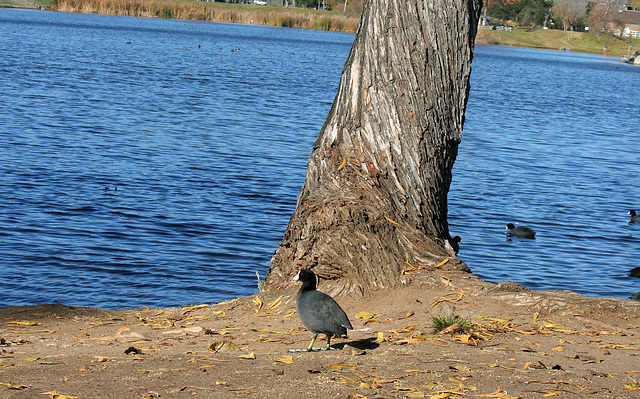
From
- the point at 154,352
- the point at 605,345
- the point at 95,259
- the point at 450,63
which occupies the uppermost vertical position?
the point at 450,63

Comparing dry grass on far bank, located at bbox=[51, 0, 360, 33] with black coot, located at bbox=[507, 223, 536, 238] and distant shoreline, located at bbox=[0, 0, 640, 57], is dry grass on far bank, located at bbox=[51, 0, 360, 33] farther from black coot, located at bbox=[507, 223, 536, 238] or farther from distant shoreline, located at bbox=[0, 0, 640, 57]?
black coot, located at bbox=[507, 223, 536, 238]

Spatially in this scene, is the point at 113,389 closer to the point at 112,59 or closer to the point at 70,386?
the point at 70,386

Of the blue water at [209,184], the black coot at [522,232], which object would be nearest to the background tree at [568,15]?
the blue water at [209,184]

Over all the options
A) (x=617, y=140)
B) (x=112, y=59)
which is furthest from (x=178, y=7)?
(x=617, y=140)

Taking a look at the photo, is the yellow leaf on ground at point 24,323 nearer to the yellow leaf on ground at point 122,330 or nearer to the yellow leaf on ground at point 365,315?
the yellow leaf on ground at point 122,330

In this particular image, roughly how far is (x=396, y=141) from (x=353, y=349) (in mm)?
2385

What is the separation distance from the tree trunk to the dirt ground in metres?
Result: 0.42

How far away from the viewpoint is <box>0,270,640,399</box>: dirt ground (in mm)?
4184

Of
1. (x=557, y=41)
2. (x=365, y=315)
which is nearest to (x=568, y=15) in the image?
(x=557, y=41)

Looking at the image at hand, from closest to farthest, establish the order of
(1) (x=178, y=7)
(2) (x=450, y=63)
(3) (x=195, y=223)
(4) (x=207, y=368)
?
(4) (x=207, y=368) < (2) (x=450, y=63) < (3) (x=195, y=223) < (1) (x=178, y=7)

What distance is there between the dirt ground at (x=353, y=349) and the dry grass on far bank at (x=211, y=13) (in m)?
75.8

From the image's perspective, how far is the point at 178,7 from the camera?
3344 inches

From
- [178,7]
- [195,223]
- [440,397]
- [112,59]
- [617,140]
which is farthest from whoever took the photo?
[178,7]

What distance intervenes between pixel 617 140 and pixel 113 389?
2559 centimetres
